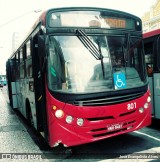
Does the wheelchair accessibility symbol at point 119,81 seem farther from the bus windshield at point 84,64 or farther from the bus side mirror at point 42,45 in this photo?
the bus side mirror at point 42,45

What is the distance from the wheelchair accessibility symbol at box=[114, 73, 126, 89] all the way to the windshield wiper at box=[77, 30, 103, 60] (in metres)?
0.53

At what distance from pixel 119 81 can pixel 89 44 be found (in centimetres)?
98

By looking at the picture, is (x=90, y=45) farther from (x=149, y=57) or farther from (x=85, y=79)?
(x=149, y=57)

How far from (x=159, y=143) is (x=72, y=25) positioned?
328cm

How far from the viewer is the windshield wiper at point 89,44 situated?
18.6ft

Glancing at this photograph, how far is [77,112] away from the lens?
17.9 ft

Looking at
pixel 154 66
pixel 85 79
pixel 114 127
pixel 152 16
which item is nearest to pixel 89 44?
pixel 85 79

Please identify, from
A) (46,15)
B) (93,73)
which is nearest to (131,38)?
(93,73)

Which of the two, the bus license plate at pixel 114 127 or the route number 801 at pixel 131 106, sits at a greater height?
the route number 801 at pixel 131 106

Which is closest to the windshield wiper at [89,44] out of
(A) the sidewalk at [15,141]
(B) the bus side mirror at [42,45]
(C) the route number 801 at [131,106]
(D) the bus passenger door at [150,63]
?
(B) the bus side mirror at [42,45]

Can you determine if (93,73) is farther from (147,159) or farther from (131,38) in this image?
(147,159)

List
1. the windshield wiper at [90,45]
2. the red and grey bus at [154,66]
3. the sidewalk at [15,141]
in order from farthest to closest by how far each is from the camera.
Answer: the red and grey bus at [154,66], the sidewalk at [15,141], the windshield wiper at [90,45]

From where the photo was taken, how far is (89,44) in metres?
5.69

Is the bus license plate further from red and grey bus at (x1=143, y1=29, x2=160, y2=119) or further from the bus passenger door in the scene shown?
the bus passenger door
